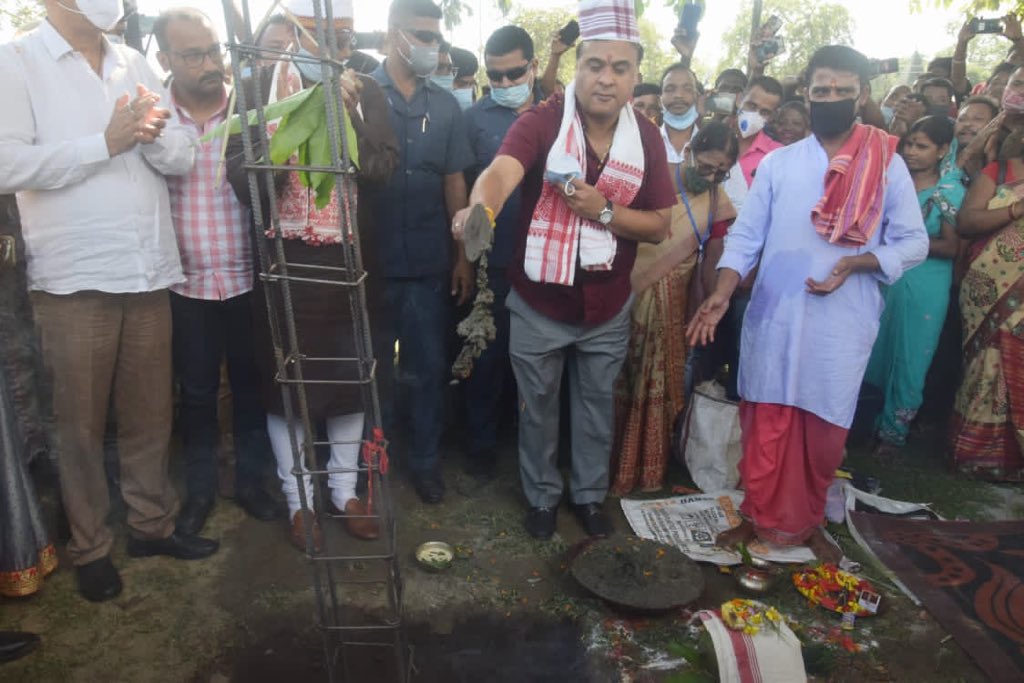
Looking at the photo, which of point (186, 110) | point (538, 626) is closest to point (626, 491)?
point (538, 626)

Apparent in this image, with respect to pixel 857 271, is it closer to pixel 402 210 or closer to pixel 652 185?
pixel 652 185

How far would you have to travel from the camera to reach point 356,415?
11.3ft

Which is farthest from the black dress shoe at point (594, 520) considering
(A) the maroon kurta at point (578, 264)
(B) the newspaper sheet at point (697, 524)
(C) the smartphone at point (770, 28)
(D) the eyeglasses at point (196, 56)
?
(C) the smartphone at point (770, 28)

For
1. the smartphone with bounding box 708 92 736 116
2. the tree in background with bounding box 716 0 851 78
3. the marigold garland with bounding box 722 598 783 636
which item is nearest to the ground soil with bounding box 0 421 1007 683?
the marigold garland with bounding box 722 598 783 636

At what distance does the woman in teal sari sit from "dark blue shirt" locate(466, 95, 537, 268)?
7.96 ft

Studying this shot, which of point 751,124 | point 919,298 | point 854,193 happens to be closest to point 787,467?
point 854,193

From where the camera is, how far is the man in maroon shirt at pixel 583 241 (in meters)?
3.00

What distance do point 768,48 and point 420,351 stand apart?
11.9ft

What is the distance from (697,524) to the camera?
3721 millimetres

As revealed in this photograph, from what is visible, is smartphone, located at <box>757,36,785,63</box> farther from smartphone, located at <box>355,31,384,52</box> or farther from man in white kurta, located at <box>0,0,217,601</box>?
man in white kurta, located at <box>0,0,217,601</box>

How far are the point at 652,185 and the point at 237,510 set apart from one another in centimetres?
252

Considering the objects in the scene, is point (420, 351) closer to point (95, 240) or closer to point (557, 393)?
point (557, 393)

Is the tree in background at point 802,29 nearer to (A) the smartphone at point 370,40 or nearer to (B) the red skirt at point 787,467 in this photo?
(A) the smartphone at point 370,40

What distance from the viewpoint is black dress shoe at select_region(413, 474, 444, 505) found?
3842mm
